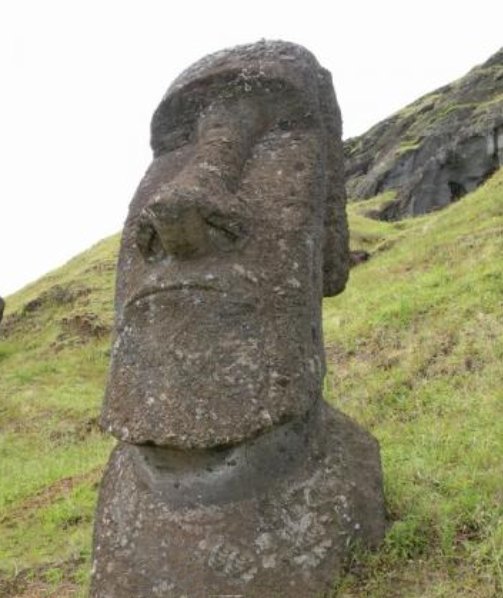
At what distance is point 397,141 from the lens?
57.0 metres

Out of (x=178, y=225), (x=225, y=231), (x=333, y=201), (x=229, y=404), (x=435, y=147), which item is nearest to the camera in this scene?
(x=229, y=404)

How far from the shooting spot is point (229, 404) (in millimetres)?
3939

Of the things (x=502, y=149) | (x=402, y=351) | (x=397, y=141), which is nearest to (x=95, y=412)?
(x=402, y=351)

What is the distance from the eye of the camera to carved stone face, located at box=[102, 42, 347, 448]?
13.1 feet

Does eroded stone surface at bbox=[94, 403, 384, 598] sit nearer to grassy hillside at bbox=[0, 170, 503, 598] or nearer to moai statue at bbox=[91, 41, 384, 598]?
moai statue at bbox=[91, 41, 384, 598]

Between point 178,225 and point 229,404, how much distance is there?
99 cm

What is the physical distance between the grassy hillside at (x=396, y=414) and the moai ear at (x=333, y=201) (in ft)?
4.37

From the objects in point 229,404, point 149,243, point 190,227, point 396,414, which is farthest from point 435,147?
point 229,404

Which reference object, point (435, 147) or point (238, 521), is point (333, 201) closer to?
point (238, 521)

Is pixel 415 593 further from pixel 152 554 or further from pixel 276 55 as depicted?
pixel 276 55

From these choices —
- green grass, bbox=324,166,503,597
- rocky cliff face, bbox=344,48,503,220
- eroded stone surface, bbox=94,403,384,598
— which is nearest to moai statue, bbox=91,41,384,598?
eroded stone surface, bbox=94,403,384,598

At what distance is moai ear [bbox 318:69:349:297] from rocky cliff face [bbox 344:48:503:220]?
33221mm

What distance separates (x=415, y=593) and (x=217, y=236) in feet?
6.73

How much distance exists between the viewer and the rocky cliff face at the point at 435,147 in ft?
125
